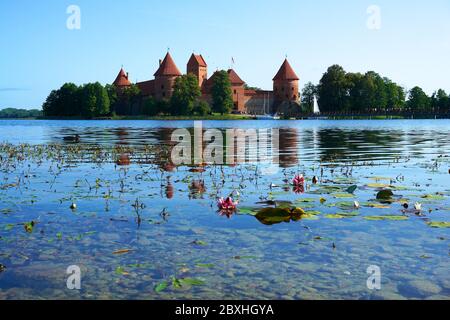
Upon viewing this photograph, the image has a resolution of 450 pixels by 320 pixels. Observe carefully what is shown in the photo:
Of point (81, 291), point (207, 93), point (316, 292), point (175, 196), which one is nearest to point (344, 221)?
point (316, 292)

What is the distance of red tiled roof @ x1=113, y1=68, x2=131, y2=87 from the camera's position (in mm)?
119506

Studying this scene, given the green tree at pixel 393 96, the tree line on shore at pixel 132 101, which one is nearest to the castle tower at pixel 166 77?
the tree line on shore at pixel 132 101

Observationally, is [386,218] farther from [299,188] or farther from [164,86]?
[164,86]

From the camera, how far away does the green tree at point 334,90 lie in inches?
3789

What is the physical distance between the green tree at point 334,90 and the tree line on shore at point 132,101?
19859 mm

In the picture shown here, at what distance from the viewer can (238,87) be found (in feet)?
380

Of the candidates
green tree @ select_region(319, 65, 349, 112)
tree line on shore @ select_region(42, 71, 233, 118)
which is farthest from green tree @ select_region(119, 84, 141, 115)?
green tree @ select_region(319, 65, 349, 112)

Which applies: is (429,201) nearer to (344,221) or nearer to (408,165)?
(344,221)

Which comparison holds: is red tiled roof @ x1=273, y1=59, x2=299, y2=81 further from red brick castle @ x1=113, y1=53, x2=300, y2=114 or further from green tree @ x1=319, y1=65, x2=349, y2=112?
green tree @ x1=319, y1=65, x2=349, y2=112

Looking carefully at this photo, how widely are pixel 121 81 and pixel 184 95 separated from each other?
100.0 ft

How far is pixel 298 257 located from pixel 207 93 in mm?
109435

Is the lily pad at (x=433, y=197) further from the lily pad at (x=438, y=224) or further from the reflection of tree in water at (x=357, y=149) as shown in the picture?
the reflection of tree in water at (x=357, y=149)

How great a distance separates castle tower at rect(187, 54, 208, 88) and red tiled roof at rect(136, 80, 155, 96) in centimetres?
1015

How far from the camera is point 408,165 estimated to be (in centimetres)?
1166
